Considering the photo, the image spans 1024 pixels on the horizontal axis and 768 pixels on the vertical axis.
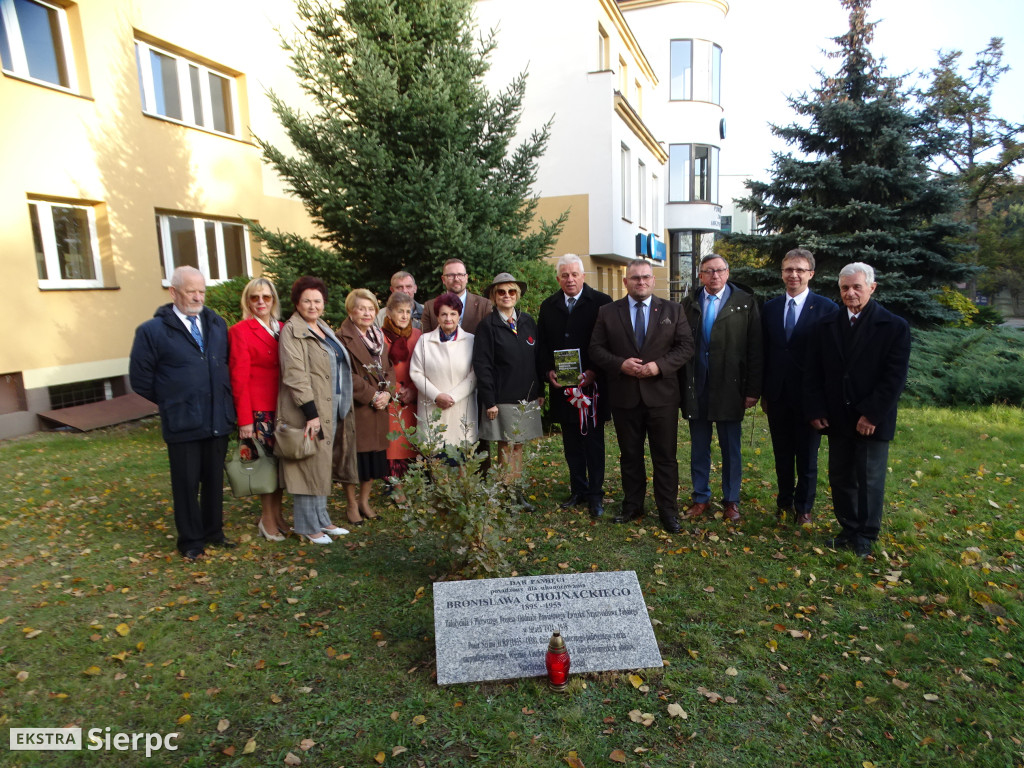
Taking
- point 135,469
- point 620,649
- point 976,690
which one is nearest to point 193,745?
point 620,649

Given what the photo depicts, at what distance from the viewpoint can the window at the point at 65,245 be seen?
396 inches

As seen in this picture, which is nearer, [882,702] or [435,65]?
[882,702]

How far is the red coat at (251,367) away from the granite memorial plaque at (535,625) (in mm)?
2323

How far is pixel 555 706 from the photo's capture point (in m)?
3.30

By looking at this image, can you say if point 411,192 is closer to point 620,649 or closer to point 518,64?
point 620,649

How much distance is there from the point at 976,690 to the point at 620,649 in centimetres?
188

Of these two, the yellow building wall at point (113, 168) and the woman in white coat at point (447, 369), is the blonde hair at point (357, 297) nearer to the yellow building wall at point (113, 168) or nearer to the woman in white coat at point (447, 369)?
the woman in white coat at point (447, 369)

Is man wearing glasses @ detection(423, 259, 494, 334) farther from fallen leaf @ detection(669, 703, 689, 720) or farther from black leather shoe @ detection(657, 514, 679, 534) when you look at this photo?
fallen leaf @ detection(669, 703, 689, 720)

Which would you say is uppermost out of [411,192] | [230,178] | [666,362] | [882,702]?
[230,178]

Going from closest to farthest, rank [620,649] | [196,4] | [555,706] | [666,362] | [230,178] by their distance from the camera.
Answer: [555,706] < [620,649] < [666,362] < [196,4] < [230,178]

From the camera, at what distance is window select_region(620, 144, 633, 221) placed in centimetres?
1994

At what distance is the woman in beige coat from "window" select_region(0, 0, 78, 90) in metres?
8.34

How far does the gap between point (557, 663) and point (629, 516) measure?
2.56 m

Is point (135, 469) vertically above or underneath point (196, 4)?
underneath
